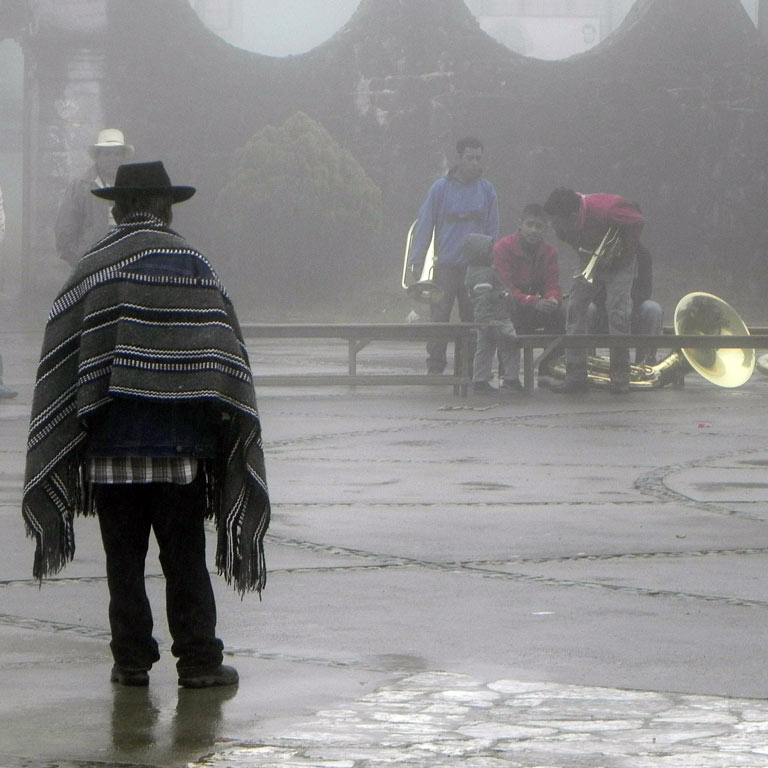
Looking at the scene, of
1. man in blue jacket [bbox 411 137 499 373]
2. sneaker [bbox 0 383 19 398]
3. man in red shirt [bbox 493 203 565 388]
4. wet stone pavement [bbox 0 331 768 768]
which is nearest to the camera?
wet stone pavement [bbox 0 331 768 768]

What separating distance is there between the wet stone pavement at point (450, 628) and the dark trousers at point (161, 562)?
0.53ft

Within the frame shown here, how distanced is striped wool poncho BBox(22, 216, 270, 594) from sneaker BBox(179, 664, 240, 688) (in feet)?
0.86

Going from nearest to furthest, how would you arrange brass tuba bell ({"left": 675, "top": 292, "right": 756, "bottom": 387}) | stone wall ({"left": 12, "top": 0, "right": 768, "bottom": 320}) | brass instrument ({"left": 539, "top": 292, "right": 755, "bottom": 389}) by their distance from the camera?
brass instrument ({"left": 539, "top": 292, "right": 755, "bottom": 389})
brass tuba bell ({"left": 675, "top": 292, "right": 756, "bottom": 387})
stone wall ({"left": 12, "top": 0, "right": 768, "bottom": 320})

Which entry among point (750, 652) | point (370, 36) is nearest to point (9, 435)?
point (750, 652)

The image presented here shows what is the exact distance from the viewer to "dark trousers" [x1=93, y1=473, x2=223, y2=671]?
15.2 ft

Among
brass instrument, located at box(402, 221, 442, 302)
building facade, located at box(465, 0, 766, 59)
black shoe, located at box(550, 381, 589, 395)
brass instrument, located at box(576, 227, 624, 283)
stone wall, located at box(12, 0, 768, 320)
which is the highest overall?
building facade, located at box(465, 0, 766, 59)

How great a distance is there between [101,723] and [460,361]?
10517 mm

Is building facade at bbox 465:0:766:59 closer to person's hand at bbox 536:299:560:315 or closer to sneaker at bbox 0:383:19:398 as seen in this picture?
person's hand at bbox 536:299:560:315

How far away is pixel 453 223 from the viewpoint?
15.9 m

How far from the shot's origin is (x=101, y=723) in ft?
13.7

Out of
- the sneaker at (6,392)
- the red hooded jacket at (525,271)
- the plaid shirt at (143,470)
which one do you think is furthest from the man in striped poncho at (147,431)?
the red hooded jacket at (525,271)

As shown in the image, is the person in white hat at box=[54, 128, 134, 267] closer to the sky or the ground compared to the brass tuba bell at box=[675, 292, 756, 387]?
closer to the sky

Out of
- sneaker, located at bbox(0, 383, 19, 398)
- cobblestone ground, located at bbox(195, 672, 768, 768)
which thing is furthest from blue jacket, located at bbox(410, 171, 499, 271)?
cobblestone ground, located at bbox(195, 672, 768, 768)

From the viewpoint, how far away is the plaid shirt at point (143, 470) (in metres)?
4.55
